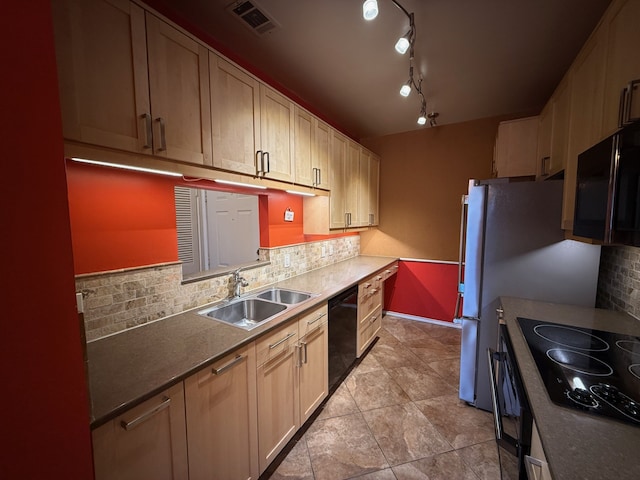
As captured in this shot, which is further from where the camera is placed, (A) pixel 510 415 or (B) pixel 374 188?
(B) pixel 374 188

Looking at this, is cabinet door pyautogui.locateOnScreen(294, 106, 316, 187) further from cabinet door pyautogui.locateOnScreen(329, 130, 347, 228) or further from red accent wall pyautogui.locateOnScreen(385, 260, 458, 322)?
red accent wall pyautogui.locateOnScreen(385, 260, 458, 322)

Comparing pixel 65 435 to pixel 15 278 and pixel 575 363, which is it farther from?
pixel 575 363

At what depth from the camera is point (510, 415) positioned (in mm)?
1140

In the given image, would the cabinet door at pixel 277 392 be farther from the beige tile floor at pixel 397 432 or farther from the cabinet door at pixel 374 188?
the cabinet door at pixel 374 188

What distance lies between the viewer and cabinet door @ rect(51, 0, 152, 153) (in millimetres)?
881

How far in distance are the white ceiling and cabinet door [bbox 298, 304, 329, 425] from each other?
1914 millimetres

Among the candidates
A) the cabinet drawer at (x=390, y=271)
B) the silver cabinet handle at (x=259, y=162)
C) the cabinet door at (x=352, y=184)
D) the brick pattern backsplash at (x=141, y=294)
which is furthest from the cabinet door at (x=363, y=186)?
the silver cabinet handle at (x=259, y=162)

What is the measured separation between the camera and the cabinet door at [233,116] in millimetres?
1388

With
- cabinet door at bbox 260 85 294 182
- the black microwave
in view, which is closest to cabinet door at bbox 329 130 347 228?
cabinet door at bbox 260 85 294 182

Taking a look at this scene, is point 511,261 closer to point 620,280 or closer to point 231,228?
point 620,280

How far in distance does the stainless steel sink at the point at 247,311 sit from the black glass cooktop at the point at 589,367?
1.41 m

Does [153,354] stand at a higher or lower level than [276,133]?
lower

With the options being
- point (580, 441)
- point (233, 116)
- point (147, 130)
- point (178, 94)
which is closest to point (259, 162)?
point (233, 116)

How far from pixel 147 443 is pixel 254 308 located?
1.02 m
